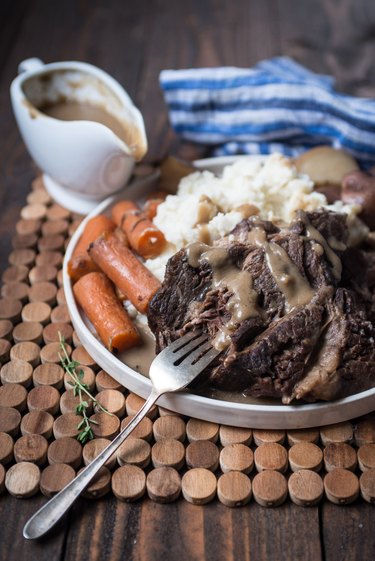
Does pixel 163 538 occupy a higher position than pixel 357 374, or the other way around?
pixel 357 374

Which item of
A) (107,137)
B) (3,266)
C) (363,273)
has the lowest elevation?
(3,266)

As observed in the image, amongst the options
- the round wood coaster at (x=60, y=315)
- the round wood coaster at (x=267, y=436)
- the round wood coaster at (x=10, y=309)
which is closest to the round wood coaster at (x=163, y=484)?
the round wood coaster at (x=267, y=436)

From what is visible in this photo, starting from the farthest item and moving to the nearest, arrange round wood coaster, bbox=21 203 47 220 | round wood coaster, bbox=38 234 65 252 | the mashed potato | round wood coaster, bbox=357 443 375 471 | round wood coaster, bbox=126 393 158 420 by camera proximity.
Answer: round wood coaster, bbox=21 203 47 220 → round wood coaster, bbox=38 234 65 252 → the mashed potato → round wood coaster, bbox=126 393 158 420 → round wood coaster, bbox=357 443 375 471

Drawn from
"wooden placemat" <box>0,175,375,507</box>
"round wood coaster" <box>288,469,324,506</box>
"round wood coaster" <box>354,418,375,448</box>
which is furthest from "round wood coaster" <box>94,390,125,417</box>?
"round wood coaster" <box>354,418,375,448</box>

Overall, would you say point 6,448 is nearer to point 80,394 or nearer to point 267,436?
point 80,394

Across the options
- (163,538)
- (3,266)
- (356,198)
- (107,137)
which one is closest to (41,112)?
(107,137)

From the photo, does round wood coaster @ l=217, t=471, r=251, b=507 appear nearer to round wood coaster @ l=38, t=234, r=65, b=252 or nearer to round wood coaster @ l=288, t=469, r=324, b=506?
round wood coaster @ l=288, t=469, r=324, b=506

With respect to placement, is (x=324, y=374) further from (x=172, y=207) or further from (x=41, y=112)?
(x=41, y=112)
